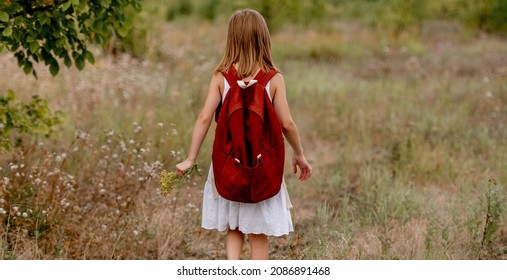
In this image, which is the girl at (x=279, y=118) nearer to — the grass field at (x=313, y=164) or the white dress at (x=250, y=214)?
the white dress at (x=250, y=214)

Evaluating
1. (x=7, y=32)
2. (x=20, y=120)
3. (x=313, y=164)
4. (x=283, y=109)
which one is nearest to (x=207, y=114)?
(x=283, y=109)

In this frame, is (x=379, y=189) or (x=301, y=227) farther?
(x=379, y=189)

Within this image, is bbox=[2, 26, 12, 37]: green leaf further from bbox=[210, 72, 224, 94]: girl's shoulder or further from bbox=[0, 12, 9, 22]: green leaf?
bbox=[210, 72, 224, 94]: girl's shoulder

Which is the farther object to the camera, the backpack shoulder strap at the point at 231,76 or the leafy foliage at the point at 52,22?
the leafy foliage at the point at 52,22

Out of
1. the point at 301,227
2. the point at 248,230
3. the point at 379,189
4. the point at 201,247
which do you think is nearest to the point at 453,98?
the point at 379,189

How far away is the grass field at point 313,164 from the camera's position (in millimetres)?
4195

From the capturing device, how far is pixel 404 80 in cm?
1036

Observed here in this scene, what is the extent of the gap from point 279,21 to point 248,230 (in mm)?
15855

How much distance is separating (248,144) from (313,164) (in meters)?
3.63

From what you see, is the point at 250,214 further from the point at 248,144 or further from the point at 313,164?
the point at 313,164

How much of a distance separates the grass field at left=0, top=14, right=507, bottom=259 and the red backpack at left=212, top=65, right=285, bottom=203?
29.2 inches

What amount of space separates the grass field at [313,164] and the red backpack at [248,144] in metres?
0.74

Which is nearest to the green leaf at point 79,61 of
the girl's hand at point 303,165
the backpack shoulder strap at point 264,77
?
the backpack shoulder strap at point 264,77

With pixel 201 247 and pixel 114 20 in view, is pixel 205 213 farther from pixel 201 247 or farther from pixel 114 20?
pixel 114 20
